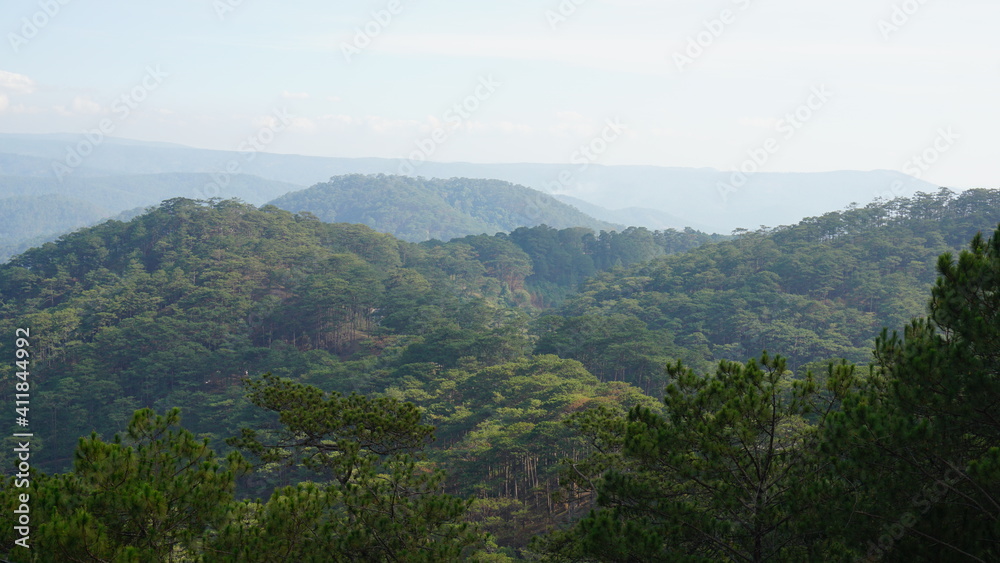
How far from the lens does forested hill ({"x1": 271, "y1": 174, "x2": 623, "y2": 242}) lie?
111m

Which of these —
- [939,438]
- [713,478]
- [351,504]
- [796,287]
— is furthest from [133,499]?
[796,287]

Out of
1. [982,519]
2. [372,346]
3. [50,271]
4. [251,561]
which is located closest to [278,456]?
[251,561]

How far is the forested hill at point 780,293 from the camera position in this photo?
2741 centimetres

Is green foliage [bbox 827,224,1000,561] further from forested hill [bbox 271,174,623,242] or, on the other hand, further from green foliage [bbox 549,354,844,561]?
forested hill [bbox 271,174,623,242]

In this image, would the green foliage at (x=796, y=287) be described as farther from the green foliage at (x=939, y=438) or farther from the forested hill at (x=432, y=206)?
the forested hill at (x=432, y=206)

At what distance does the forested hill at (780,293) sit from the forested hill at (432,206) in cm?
6819

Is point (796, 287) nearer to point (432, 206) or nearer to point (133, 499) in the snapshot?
point (133, 499)

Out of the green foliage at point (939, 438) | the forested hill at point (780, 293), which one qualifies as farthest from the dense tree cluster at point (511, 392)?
the forested hill at point (780, 293)

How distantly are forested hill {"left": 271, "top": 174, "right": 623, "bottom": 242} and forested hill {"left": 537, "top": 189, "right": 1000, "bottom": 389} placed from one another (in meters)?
68.2

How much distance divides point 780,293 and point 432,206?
86.9 m

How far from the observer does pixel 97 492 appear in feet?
16.2

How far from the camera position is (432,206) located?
115500 millimetres

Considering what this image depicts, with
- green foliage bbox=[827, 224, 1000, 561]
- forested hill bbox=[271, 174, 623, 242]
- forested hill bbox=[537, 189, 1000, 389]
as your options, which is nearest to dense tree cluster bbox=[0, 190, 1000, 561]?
green foliage bbox=[827, 224, 1000, 561]

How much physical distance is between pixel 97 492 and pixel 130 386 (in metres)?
27.8
